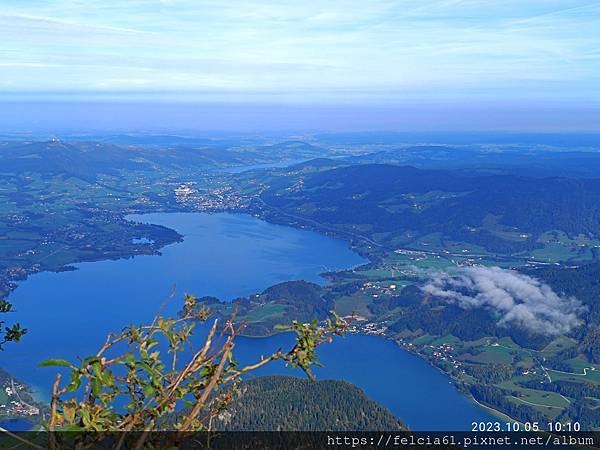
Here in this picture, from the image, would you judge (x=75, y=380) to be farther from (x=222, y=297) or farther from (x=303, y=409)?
(x=222, y=297)

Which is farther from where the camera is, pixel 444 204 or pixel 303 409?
pixel 444 204

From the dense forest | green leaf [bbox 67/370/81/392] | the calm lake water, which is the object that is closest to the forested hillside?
the calm lake water

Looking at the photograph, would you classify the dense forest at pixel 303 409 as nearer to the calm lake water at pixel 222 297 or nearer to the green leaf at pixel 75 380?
the calm lake water at pixel 222 297

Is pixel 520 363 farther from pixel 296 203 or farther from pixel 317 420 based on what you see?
pixel 296 203

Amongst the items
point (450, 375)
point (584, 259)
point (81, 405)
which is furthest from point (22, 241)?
point (81, 405)

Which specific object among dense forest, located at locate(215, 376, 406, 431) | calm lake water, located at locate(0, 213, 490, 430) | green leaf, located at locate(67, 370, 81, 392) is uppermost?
green leaf, located at locate(67, 370, 81, 392)

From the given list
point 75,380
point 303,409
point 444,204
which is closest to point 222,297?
point 303,409

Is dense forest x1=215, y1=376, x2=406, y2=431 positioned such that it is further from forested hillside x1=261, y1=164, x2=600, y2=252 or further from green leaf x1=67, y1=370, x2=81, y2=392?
forested hillside x1=261, y1=164, x2=600, y2=252
